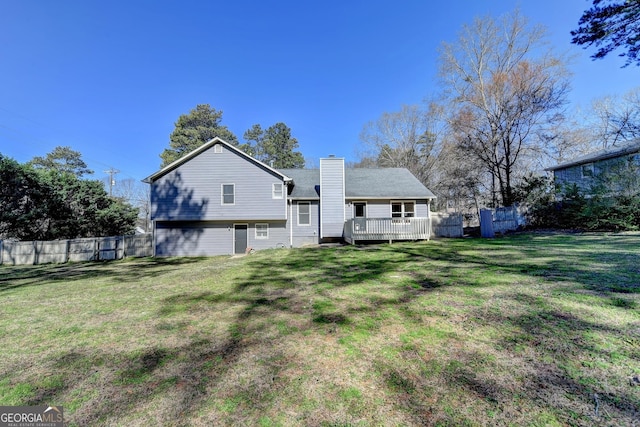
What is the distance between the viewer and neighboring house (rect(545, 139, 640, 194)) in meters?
12.8

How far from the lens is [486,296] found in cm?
446

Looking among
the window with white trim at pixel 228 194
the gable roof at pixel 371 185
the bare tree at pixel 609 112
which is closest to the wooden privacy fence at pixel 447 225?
the gable roof at pixel 371 185

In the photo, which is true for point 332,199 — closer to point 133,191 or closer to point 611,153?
point 611,153

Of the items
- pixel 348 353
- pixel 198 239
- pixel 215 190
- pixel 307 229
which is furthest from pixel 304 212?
pixel 348 353

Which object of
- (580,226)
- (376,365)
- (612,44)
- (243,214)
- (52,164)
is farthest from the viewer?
(52,164)

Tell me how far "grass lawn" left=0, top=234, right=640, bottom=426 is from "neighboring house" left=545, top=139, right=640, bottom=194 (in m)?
11.1

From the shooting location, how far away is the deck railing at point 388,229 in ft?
46.2

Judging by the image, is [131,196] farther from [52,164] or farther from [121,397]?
[121,397]

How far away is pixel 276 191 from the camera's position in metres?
15.8

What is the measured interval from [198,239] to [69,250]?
7.38 metres

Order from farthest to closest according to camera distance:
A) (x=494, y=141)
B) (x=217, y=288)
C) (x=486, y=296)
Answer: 1. (x=494, y=141)
2. (x=217, y=288)
3. (x=486, y=296)

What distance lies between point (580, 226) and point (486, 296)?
14934 mm

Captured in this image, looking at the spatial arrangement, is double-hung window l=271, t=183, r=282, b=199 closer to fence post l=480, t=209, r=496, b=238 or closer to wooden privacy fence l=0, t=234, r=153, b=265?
wooden privacy fence l=0, t=234, r=153, b=265

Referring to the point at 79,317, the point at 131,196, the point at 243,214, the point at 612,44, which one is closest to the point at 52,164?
the point at 131,196
